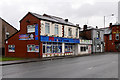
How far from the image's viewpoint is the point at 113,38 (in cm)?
5625

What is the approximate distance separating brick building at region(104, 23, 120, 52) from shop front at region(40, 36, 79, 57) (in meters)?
27.6

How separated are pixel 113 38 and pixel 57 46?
34.3 m

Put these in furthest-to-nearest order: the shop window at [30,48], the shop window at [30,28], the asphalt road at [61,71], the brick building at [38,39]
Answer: the shop window at [30,28]
the shop window at [30,48]
the brick building at [38,39]
the asphalt road at [61,71]

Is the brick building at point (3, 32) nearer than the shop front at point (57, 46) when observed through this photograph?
No

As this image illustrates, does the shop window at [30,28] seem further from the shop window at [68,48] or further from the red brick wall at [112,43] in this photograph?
the red brick wall at [112,43]

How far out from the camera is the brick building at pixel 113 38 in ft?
180

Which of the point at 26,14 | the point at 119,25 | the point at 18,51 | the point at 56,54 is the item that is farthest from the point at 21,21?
the point at 119,25

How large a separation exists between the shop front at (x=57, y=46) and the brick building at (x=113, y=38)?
1088 inches

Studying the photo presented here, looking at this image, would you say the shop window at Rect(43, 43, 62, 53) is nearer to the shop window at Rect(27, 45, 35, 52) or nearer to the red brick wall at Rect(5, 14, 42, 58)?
the red brick wall at Rect(5, 14, 42, 58)

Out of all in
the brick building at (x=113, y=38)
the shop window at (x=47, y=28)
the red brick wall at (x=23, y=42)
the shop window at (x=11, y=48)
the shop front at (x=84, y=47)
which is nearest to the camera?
the red brick wall at (x=23, y=42)

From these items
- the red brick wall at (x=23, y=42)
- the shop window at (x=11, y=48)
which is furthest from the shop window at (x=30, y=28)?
the shop window at (x=11, y=48)

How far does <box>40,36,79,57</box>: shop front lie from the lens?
26281 millimetres

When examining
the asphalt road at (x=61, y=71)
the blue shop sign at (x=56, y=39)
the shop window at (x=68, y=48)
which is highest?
the blue shop sign at (x=56, y=39)

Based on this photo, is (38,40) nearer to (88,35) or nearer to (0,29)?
(0,29)
